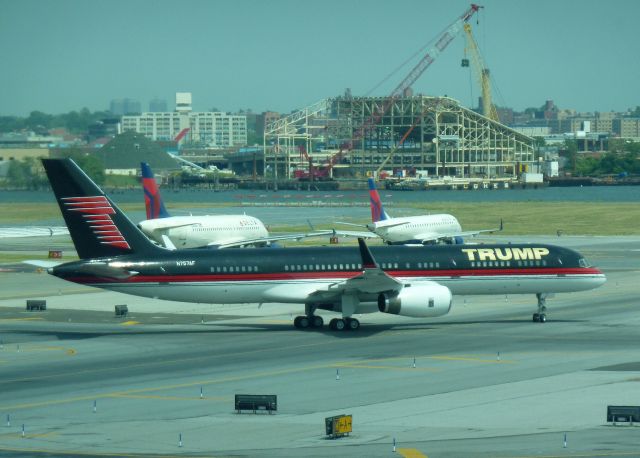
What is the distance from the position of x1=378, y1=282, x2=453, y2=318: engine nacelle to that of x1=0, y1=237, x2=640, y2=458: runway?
1290 millimetres

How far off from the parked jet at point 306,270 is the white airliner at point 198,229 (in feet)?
130

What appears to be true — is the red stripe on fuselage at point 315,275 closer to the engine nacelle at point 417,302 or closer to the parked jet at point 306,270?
the parked jet at point 306,270

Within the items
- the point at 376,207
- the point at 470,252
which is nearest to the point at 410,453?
the point at 470,252

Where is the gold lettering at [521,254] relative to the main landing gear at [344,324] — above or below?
above

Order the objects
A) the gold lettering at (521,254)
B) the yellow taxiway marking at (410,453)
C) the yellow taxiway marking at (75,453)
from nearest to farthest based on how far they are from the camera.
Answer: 1. the yellow taxiway marking at (410,453)
2. the yellow taxiway marking at (75,453)
3. the gold lettering at (521,254)

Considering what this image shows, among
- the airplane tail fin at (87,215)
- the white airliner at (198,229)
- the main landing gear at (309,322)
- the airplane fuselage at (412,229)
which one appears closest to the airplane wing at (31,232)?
the white airliner at (198,229)

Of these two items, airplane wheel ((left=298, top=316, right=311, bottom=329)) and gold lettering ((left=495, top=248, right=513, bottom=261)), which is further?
gold lettering ((left=495, top=248, right=513, bottom=261))

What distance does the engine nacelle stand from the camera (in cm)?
5531

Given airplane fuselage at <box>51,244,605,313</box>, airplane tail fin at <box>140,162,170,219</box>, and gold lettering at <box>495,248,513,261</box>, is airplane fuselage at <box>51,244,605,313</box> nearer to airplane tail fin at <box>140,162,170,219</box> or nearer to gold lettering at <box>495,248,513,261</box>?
gold lettering at <box>495,248,513,261</box>

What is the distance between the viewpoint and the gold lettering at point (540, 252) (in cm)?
6184

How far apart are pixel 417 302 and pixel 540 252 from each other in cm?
978

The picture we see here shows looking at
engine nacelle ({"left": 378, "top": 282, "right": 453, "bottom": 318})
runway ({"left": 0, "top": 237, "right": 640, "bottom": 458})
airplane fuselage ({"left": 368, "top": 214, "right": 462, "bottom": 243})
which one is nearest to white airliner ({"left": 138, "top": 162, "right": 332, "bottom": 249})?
airplane fuselage ({"left": 368, "top": 214, "right": 462, "bottom": 243})

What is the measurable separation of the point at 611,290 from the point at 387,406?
40.9 m

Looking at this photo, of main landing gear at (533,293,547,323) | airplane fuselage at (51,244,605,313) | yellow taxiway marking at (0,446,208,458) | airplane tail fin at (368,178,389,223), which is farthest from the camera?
airplane tail fin at (368,178,389,223)
